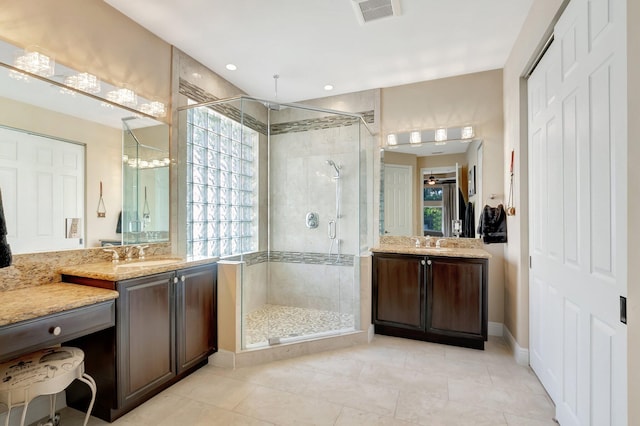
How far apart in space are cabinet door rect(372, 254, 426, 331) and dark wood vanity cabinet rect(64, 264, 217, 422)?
1754 mm

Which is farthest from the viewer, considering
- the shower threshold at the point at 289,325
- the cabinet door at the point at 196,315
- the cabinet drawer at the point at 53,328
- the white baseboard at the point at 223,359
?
the shower threshold at the point at 289,325

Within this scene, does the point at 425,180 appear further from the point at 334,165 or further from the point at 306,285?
the point at 306,285

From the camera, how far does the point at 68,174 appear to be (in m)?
2.04

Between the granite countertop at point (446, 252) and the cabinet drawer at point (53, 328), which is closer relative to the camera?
→ the cabinet drawer at point (53, 328)

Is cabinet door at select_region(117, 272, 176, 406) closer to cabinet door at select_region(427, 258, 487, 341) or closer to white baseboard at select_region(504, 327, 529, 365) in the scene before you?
cabinet door at select_region(427, 258, 487, 341)

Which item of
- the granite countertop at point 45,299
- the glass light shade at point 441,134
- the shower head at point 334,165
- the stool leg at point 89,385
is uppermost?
the glass light shade at point 441,134

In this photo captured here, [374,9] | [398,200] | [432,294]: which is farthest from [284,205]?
[374,9]

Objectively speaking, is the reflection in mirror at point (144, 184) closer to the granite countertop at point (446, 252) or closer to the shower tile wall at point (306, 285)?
the shower tile wall at point (306, 285)

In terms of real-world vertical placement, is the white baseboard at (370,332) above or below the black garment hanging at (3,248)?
below

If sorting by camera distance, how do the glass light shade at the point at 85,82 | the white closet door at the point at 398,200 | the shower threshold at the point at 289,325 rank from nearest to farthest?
the glass light shade at the point at 85,82, the shower threshold at the point at 289,325, the white closet door at the point at 398,200

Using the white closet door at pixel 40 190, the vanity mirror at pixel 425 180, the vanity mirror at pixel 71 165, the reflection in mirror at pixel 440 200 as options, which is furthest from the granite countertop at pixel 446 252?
the white closet door at pixel 40 190

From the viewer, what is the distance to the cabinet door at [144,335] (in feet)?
6.11

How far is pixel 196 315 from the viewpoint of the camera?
2426mm
